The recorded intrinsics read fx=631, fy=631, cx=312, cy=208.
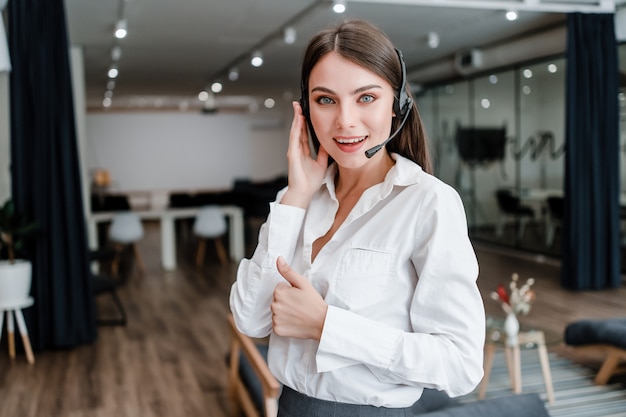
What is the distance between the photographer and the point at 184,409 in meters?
3.96

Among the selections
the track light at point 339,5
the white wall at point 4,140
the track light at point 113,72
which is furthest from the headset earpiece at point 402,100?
the track light at point 113,72

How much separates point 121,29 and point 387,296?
6.78 meters

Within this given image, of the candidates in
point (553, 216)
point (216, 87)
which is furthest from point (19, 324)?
point (216, 87)

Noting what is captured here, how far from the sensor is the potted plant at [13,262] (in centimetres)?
475

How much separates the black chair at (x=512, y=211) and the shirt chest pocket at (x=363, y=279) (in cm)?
860

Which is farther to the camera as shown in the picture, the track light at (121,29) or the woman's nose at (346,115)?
the track light at (121,29)

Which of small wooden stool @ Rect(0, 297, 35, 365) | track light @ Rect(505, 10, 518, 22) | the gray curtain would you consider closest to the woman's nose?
small wooden stool @ Rect(0, 297, 35, 365)

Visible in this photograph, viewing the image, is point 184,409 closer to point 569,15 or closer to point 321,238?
point 321,238

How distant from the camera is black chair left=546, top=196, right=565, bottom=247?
8.33 metres

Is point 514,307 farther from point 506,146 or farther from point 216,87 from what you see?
point 216,87

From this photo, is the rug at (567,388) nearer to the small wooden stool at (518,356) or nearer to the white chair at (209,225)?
the small wooden stool at (518,356)

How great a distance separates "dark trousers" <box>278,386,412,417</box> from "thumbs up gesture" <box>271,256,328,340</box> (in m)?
0.17

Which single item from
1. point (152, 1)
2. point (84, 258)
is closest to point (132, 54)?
point (152, 1)

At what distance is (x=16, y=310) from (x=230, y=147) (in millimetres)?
14131
